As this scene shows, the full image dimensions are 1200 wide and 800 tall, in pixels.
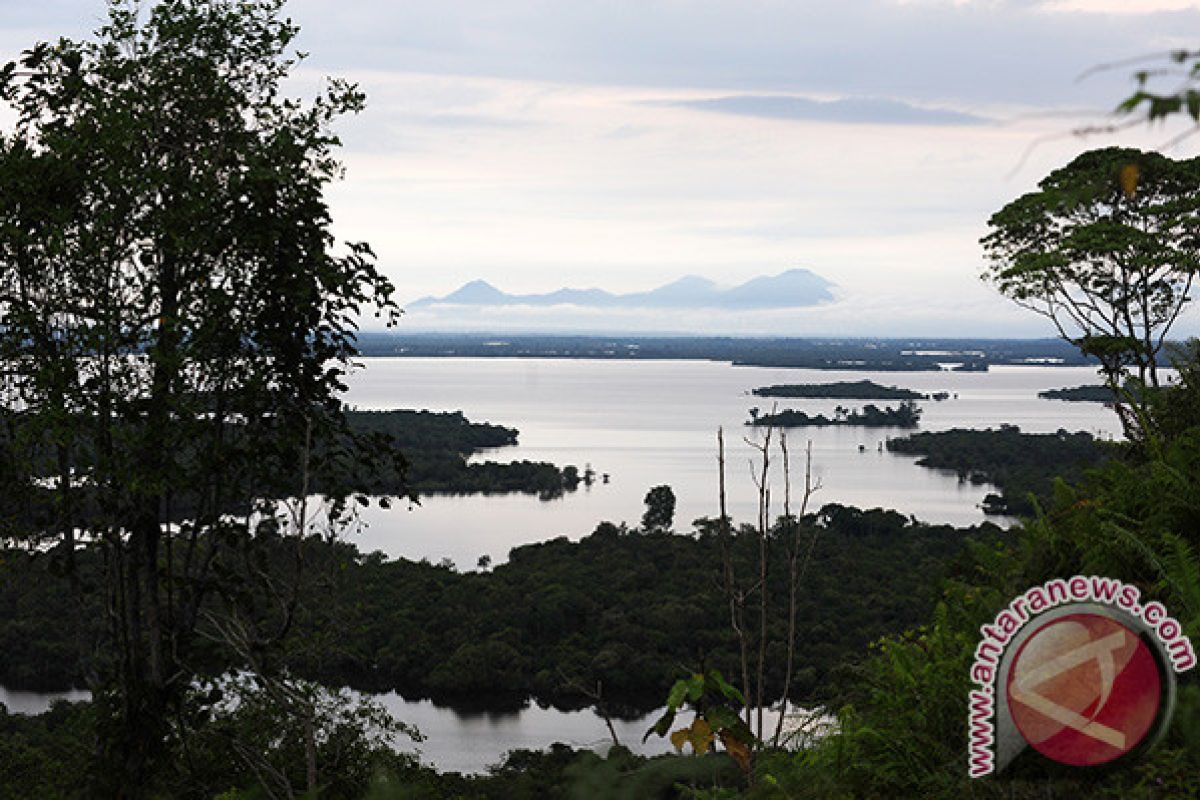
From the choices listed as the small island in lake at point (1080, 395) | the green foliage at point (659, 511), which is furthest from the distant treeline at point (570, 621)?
the small island in lake at point (1080, 395)

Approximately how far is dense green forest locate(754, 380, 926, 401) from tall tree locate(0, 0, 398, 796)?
151m

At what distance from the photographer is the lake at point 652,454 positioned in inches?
2827

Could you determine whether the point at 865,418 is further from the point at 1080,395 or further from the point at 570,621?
the point at 570,621

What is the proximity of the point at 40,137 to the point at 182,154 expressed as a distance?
45.7 inches

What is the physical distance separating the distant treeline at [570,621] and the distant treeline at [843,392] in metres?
108

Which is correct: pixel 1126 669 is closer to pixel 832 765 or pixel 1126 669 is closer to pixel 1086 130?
Result: pixel 832 765

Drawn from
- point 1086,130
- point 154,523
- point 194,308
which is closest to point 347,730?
point 154,523

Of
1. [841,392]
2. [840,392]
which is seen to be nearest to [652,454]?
[840,392]

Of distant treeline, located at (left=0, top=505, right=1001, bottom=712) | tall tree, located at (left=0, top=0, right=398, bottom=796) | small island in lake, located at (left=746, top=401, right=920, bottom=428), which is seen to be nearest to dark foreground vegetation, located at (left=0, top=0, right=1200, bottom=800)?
tall tree, located at (left=0, top=0, right=398, bottom=796)

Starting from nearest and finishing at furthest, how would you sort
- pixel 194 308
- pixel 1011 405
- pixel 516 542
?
pixel 194 308
pixel 516 542
pixel 1011 405

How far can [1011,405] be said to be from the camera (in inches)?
5719

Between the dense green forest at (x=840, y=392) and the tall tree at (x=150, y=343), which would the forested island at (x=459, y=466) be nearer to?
the dense green forest at (x=840, y=392)

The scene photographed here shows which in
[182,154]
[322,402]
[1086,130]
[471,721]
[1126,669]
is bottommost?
[471,721]

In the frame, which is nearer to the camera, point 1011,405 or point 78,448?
point 78,448
